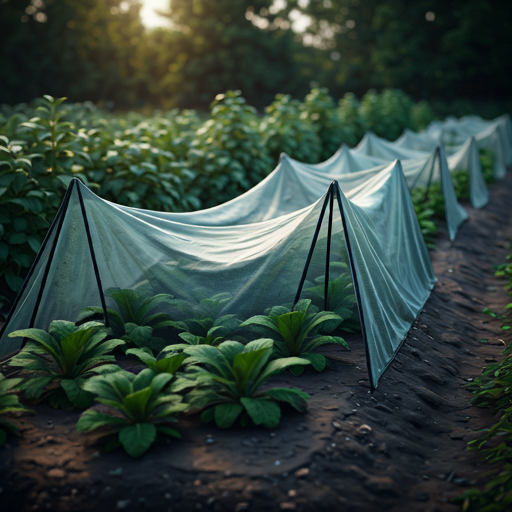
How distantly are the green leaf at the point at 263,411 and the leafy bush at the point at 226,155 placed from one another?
201 inches

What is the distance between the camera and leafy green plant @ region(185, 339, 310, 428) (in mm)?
3283

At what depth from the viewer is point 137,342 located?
4250 millimetres

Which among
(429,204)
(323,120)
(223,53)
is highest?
(223,53)

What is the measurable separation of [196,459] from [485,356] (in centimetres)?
390

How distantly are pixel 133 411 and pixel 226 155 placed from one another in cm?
606

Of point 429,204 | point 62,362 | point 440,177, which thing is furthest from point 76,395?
point 429,204

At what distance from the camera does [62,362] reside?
12.4 ft

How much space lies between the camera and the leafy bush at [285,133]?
1023 cm

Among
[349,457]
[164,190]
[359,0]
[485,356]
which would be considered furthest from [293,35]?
[349,457]

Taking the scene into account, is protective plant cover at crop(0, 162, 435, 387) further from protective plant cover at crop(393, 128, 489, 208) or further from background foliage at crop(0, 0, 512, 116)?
background foliage at crop(0, 0, 512, 116)

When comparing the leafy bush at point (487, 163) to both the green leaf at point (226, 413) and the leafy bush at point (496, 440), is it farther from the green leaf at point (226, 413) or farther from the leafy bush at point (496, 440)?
the green leaf at point (226, 413)

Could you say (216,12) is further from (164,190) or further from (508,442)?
(508,442)

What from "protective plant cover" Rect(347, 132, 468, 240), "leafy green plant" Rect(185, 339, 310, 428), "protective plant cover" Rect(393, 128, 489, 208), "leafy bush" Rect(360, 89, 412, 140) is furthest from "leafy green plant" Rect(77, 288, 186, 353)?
"leafy bush" Rect(360, 89, 412, 140)

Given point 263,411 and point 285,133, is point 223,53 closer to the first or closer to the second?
point 285,133
